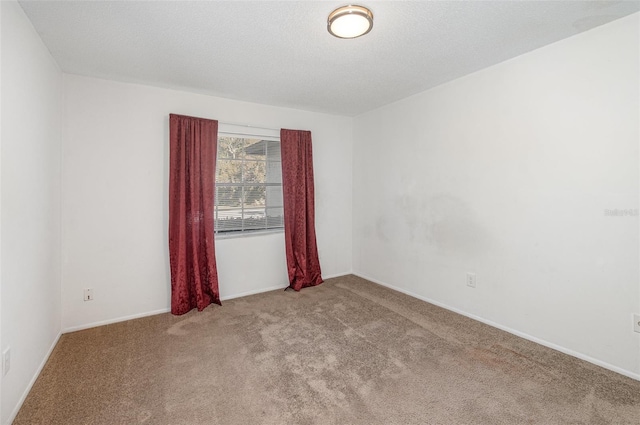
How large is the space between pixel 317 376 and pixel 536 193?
227 cm

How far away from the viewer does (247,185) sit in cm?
380

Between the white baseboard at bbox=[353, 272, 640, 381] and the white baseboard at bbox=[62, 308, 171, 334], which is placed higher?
the white baseboard at bbox=[62, 308, 171, 334]

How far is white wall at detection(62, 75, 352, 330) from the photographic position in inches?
112

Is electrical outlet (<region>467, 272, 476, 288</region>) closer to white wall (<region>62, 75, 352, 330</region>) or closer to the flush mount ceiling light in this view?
the flush mount ceiling light

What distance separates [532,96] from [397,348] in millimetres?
2361

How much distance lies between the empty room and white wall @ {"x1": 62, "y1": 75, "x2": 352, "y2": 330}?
0.02 metres

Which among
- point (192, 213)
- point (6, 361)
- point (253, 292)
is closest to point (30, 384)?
point (6, 361)

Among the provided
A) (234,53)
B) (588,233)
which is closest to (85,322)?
(234,53)

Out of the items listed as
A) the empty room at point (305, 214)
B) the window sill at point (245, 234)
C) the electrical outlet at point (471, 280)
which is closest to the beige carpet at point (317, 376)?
the empty room at point (305, 214)

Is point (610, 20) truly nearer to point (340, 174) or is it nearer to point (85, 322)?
point (340, 174)

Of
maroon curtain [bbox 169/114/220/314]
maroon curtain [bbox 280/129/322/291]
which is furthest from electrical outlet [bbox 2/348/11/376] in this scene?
maroon curtain [bbox 280/129/322/291]

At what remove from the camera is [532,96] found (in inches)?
99.0

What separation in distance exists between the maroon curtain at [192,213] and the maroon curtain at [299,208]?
3.10 ft

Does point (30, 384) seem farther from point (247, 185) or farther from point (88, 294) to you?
point (247, 185)
